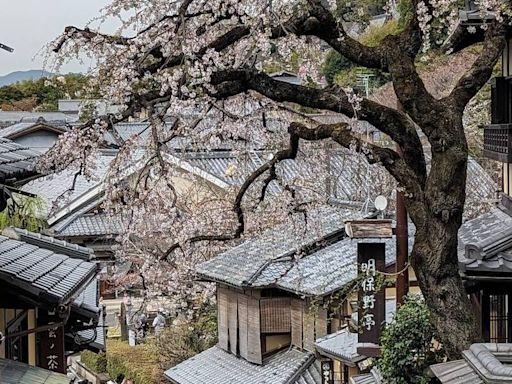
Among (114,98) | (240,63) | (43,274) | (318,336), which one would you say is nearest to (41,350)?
(43,274)

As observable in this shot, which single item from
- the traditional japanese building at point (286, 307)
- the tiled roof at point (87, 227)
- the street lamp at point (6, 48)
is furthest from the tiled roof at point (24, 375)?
the tiled roof at point (87, 227)

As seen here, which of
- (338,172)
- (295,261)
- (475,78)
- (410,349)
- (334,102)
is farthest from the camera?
(338,172)

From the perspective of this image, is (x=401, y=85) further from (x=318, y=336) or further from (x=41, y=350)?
(x=318, y=336)

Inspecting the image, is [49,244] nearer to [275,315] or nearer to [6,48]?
[275,315]

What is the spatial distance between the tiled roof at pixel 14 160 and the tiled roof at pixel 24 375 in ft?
5.29

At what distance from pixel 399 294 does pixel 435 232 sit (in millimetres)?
2409

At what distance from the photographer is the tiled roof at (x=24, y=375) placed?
6.39m

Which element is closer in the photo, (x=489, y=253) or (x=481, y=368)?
(x=481, y=368)

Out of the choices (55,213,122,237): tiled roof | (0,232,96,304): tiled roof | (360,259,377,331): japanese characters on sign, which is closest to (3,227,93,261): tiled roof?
(0,232,96,304): tiled roof

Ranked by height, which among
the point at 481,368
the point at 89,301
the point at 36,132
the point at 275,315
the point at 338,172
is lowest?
the point at 275,315

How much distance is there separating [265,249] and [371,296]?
5.72m

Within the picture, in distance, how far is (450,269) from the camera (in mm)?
7637

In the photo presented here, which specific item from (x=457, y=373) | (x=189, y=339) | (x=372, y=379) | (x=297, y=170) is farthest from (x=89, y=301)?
(x=297, y=170)

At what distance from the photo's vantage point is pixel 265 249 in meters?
16.0
